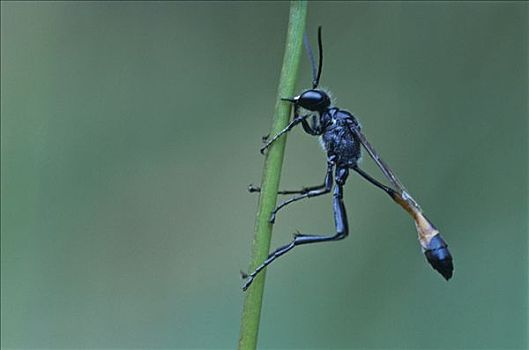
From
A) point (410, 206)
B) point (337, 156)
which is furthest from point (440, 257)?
point (337, 156)

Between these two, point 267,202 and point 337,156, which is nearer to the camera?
point 267,202

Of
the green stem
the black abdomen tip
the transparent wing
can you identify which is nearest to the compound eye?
the transparent wing

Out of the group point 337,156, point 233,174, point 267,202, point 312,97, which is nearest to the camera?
point 267,202

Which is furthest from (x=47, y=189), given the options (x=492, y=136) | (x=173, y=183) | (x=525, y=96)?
(x=525, y=96)

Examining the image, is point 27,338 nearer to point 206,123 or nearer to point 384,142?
point 206,123

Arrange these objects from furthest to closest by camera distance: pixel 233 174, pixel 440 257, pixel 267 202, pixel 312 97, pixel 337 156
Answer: pixel 233 174 < pixel 337 156 < pixel 312 97 < pixel 440 257 < pixel 267 202

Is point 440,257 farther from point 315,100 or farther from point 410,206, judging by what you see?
point 315,100
